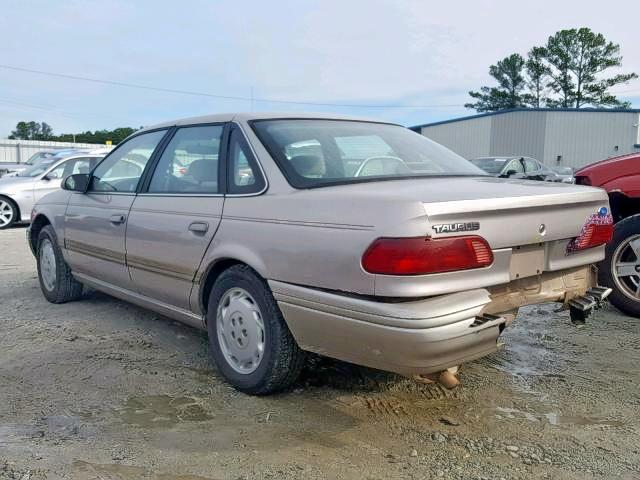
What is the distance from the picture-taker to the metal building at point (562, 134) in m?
31.0

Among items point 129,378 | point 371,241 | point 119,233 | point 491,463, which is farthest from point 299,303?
point 119,233

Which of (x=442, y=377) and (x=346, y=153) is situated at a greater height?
(x=346, y=153)

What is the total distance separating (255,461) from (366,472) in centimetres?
49

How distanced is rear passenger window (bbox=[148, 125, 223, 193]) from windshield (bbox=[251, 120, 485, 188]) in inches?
14.1

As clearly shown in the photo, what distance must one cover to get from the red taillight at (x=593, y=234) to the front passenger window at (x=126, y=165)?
9.05ft

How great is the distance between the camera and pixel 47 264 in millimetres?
5438

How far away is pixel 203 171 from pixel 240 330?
40.5 inches

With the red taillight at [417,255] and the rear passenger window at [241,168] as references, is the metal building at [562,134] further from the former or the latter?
the red taillight at [417,255]

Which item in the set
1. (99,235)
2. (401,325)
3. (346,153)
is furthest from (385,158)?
(99,235)

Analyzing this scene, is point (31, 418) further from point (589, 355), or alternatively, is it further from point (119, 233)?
point (589, 355)

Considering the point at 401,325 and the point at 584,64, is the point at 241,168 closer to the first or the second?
the point at 401,325

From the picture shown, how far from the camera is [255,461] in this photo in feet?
8.71

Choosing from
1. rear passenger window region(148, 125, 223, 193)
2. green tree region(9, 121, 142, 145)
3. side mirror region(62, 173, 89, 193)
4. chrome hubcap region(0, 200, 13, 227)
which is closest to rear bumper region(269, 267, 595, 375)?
rear passenger window region(148, 125, 223, 193)

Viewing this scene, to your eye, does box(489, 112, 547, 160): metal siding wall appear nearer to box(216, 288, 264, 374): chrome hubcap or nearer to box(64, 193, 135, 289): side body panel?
box(64, 193, 135, 289): side body panel
